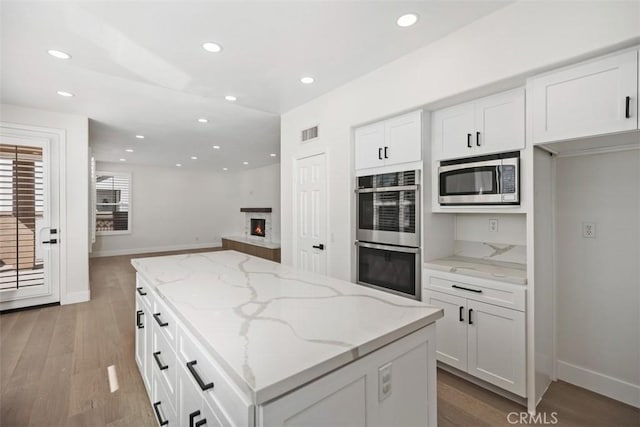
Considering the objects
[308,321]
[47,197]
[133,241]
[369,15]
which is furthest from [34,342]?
[133,241]

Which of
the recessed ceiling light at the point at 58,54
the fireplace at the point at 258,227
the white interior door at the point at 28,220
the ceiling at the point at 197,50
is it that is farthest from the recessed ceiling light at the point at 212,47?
the fireplace at the point at 258,227

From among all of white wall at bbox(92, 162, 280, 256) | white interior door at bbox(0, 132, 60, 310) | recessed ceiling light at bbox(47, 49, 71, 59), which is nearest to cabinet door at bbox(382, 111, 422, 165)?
recessed ceiling light at bbox(47, 49, 71, 59)

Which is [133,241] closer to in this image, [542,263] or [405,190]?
[405,190]

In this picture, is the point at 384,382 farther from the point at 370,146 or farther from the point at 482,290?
the point at 370,146

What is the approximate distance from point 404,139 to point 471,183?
0.69m

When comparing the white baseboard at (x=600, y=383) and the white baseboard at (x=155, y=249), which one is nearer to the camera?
the white baseboard at (x=600, y=383)

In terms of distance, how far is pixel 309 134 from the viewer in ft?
12.1

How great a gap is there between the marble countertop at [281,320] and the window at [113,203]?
768 cm

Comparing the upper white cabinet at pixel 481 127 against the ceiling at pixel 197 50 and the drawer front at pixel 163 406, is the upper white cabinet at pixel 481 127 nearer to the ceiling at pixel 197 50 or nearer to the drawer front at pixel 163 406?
the ceiling at pixel 197 50

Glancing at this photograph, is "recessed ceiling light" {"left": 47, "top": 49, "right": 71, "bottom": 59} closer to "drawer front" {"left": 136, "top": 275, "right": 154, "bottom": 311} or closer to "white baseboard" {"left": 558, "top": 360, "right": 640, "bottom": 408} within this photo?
"drawer front" {"left": 136, "top": 275, "right": 154, "bottom": 311}

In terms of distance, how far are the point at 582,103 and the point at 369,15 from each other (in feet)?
4.61

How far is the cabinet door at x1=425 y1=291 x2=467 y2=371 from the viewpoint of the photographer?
232cm

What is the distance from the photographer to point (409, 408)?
118 cm

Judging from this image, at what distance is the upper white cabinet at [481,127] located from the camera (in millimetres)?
2096
